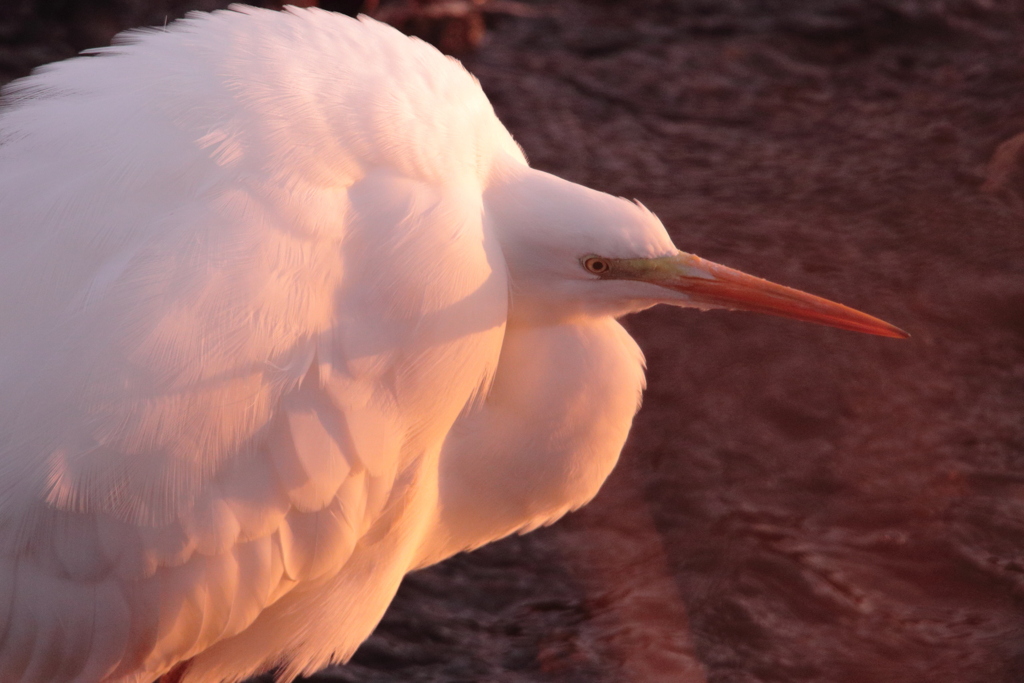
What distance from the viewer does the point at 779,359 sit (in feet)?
11.4

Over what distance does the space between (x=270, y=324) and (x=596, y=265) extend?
555 millimetres

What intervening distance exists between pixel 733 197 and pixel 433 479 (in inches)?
99.2

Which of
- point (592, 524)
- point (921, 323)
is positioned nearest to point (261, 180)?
point (592, 524)

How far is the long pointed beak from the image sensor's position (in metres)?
1.86

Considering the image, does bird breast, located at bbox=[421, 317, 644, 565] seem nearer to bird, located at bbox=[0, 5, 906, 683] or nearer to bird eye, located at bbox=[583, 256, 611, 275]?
bird, located at bbox=[0, 5, 906, 683]

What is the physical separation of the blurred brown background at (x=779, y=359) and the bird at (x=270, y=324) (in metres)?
0.89

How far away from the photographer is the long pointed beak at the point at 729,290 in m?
1.86

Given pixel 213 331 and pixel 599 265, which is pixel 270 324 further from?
pixel 599 265

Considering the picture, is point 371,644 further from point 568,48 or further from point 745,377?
point 568,48

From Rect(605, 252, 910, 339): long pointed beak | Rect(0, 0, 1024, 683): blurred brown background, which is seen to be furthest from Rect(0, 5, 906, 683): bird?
Rect(0, 0, 1024, 683): blurred brown background

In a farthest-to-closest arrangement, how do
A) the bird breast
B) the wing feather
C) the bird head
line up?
the bird breast < the bird head < the wing feather

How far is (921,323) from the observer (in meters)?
3.61

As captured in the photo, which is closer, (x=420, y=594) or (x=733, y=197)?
(x=420, y=594)

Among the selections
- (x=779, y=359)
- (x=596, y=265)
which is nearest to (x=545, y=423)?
(x=596, y=265)
